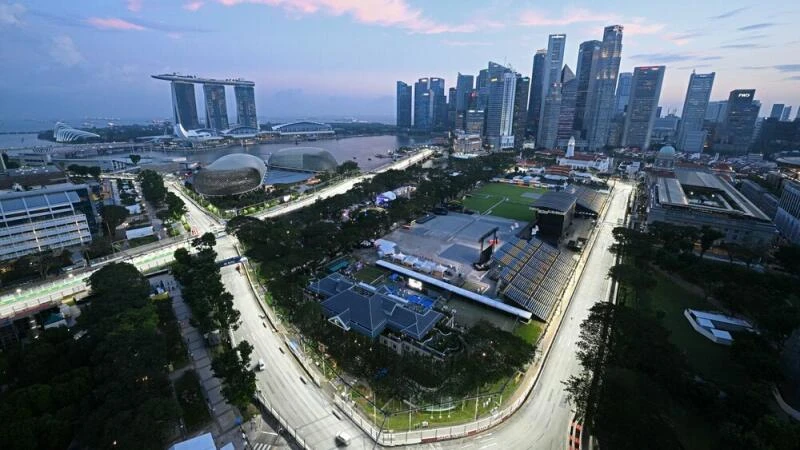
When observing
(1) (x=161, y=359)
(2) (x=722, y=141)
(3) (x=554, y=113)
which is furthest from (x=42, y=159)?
(2) (x=722, y=141)

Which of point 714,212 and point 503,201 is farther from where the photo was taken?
point 503,201

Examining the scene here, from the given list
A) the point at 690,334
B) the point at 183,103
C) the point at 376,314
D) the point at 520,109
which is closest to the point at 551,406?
the point at 376,314

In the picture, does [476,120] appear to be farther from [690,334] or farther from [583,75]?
[690,334]

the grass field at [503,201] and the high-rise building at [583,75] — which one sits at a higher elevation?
the high-rise building at [583,75]

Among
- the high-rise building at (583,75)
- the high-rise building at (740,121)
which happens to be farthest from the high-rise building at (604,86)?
the high-rise building at (740,121)

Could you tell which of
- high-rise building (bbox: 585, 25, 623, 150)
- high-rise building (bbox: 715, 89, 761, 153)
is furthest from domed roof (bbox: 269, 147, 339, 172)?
high-rise building (bbox: 715, 89, 761, 153)

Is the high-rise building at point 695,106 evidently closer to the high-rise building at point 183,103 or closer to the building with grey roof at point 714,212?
the building with grey roof at point 714,212

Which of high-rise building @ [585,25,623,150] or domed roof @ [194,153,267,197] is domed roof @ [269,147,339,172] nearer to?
domed roof @ [194,153,267,197]
